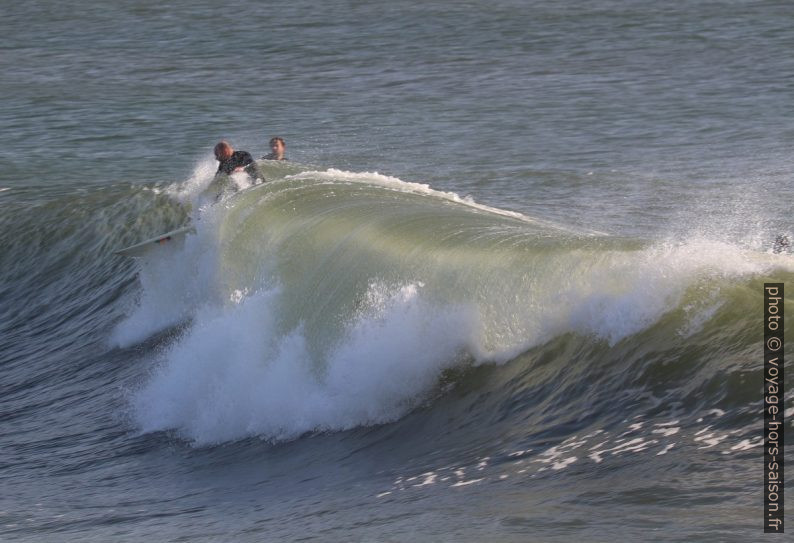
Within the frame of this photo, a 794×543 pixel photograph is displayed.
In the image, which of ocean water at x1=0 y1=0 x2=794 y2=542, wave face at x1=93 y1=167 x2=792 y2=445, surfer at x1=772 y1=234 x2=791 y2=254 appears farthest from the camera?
surfer at x1=772 y1=234 x2=791 y2=254

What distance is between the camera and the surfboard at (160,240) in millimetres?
14945

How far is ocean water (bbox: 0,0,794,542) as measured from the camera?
27.4 feet

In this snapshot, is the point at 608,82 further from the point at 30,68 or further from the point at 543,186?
the point at 30,68

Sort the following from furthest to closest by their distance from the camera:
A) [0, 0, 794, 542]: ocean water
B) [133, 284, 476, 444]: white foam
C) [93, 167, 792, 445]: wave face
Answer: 1. [133, 284, 476, 444]: white foam
2. [93, 167, 792, 445]: wave face
3. [0, 0, 794, 542]: ocean water

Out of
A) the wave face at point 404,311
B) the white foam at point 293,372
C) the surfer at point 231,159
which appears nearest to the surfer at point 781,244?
the wave face at point 404,311

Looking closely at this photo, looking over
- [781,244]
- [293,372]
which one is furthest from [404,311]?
[781,244]

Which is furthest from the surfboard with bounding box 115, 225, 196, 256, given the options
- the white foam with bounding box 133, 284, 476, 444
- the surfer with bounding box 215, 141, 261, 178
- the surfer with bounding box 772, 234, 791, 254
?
the surfer with bounding box 772, 234, 791, 254

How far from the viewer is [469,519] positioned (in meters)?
7.65

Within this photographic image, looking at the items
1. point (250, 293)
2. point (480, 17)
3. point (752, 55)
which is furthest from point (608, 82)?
point (250, 293)

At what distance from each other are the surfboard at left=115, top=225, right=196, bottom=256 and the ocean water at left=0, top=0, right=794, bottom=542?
0.56 ft

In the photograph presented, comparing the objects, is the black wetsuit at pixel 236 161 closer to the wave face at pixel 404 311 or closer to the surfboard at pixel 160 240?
the surfboard at pixel 160 240

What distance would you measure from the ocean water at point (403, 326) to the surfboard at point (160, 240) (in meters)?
0.17

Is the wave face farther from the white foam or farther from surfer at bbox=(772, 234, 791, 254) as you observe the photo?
surfer at bbox=(772, 234, 791, 254)

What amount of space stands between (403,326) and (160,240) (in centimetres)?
504
